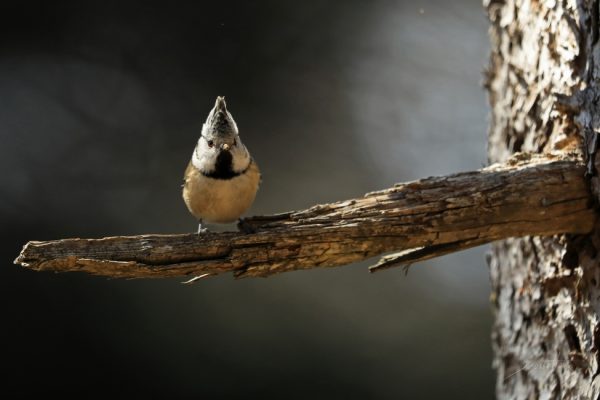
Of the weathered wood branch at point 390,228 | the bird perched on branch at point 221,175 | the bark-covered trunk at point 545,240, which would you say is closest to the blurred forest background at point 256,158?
the bird perched on branch at point 221,175

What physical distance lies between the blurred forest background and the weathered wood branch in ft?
3.99

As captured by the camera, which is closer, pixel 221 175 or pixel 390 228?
pixel 390 228

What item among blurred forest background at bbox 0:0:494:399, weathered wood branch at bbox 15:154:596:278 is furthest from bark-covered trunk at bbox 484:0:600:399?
blurred forest background at bbox 0:0:494:399

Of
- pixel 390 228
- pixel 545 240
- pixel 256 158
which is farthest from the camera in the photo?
pixel 256 158

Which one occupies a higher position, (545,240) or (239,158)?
(239,158)

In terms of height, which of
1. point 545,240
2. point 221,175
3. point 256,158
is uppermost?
point 256,158

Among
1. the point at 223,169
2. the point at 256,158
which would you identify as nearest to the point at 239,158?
the point at 223,169

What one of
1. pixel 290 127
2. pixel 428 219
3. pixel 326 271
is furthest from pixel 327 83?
pixel 428 219

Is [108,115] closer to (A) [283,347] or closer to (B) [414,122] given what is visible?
(A) [283,347]

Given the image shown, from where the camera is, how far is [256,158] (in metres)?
3.04

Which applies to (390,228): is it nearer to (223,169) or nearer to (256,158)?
(223,169)

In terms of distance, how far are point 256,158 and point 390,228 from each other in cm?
134

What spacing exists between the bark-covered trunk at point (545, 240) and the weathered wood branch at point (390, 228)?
115 millimetres

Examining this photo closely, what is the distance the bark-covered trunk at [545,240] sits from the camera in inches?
74.8
